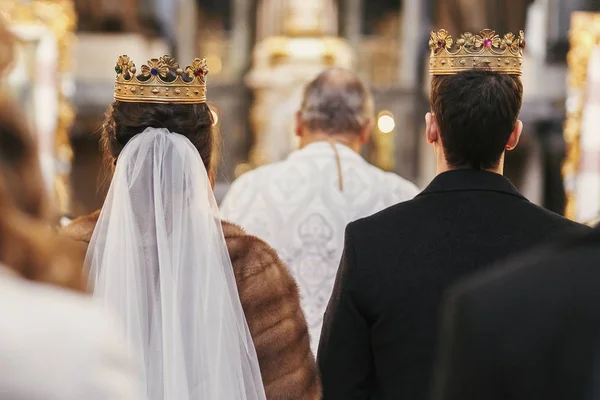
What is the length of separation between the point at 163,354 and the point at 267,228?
1.87 m

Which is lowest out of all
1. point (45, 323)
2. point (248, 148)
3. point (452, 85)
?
point (248, 148)

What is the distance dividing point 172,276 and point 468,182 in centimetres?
73

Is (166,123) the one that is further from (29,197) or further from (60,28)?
(60,28)

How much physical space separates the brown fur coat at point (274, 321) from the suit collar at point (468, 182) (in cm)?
44

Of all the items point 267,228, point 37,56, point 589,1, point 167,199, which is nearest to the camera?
point 167,199

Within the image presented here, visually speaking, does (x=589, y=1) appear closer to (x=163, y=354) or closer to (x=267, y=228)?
(x=267, y=228)

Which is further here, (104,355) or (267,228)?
(267,228)

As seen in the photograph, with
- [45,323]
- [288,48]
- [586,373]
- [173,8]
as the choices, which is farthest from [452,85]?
[173,8]

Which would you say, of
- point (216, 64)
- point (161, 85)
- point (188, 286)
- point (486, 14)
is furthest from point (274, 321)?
point (216, 64)

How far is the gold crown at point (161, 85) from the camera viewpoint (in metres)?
3.32

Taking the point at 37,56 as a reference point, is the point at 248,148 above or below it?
below

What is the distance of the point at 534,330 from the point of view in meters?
1.45

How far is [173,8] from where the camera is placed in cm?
1484

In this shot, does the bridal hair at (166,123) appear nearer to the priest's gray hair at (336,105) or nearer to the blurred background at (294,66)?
the priest's gray hair at (336,105)
